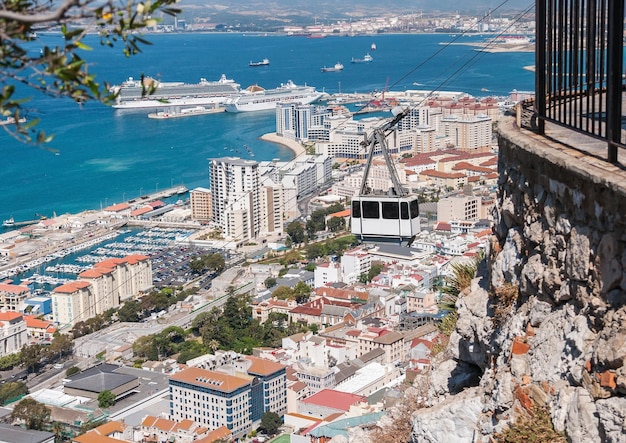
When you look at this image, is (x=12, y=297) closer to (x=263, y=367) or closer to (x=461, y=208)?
(x=263, y=367)

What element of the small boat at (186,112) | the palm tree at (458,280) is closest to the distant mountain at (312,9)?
the small boat at (186,112)

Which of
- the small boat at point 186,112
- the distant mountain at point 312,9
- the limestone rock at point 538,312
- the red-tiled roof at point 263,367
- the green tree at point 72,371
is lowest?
the green tree at point 72,371

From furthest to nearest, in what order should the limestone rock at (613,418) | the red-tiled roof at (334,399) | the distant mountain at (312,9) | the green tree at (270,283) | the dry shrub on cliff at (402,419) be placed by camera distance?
1. the distant mountain at (312,9)
2. the green tree at (270,283)
3. the red-tiled roof at (334,399)
4. the dry shrub on cliff at (402,419)
5. the limestone rock at (613,418)

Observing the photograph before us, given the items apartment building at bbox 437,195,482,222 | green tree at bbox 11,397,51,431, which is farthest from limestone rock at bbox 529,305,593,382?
apartment building at bbox 437,195,482,222

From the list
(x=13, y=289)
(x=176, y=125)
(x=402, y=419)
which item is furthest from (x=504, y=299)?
(x=176, y=125)

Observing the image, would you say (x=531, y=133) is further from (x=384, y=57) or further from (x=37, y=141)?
(x=384, y=57)

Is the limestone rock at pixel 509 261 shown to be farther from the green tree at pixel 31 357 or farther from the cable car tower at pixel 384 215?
the green tree at pixel 31 357
